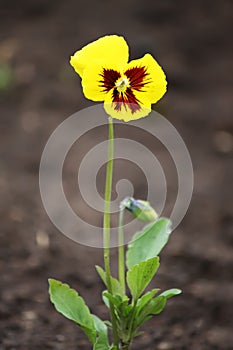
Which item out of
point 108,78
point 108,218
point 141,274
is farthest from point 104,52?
point 141,274

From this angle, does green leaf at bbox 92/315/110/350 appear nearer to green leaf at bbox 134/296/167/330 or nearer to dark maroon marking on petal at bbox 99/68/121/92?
green leaf at bbox 134/296/167/330

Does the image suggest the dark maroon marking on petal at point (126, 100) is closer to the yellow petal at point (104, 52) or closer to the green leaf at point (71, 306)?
the yellow petal at point (104, 52)

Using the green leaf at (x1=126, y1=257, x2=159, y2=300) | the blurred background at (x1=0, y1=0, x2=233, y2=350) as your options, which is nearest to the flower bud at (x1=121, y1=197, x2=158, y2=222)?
the green leaf at (x1=126, y1=257, x2=159, y2=300)

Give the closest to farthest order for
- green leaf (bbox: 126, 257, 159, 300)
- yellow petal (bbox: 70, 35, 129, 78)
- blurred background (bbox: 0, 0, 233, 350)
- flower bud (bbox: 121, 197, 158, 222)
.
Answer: yellow petal (bbox: 70, 35, 129, 78) < green leaf (bbox: 126, 257, 159, 300) < flower bud (bbox: 121, 197, 158, 222) < blurred background (bbox: 0, 0, 233, 350)

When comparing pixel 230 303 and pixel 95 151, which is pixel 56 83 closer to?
pixel 95 151

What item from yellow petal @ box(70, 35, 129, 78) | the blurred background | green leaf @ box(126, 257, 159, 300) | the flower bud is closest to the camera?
yellow petal @ box(70, 35, 129, 78)

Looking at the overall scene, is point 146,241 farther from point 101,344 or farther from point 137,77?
point 137,77
